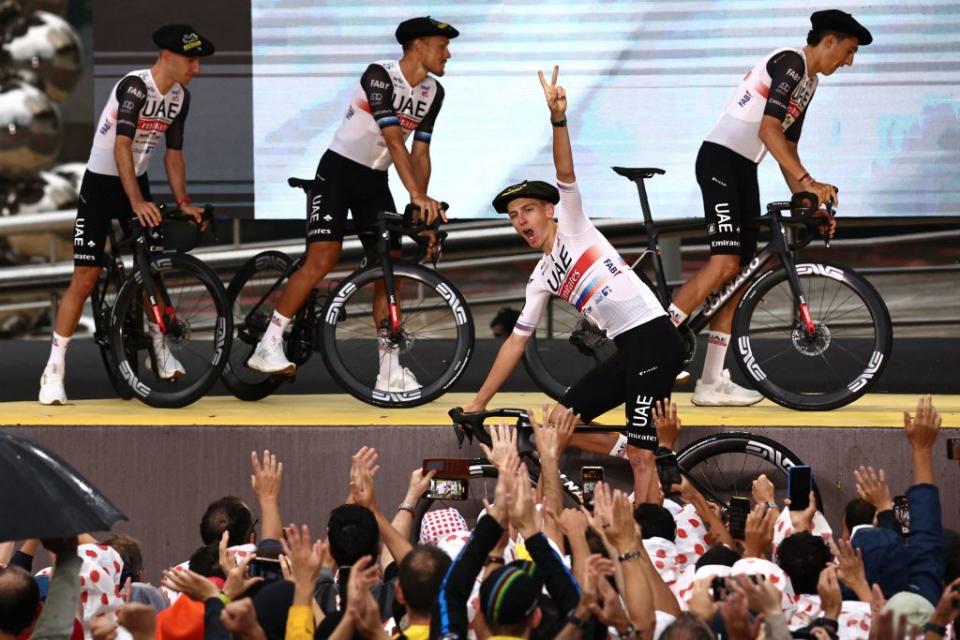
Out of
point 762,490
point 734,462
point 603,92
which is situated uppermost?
point 603,92

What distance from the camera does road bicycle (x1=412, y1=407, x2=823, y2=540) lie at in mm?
6863

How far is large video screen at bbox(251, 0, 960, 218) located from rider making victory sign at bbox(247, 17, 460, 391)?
1803 mm

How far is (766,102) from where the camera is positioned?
25.1ft

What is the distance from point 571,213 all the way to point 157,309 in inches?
84.4

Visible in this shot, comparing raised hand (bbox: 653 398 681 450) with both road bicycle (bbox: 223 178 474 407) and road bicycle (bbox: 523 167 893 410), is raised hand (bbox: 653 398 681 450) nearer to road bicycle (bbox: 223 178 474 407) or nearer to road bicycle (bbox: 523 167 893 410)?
road bicycle (bbox: 523 167 893 410)

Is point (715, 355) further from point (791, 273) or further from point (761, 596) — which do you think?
point (761, 596)

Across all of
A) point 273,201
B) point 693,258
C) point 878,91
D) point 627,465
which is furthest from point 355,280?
point 693,258

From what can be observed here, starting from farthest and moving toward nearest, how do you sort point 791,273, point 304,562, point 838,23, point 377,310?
1. point 377,310
2. point 838,23
3. point 791,273
4. point 304,562

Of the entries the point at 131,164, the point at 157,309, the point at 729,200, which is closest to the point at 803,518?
the point at 729,200

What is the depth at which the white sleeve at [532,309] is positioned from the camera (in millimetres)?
6828

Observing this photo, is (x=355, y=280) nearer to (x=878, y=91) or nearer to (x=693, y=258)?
(x=878, y=91)

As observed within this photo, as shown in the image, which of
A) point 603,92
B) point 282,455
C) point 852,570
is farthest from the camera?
point 603,92

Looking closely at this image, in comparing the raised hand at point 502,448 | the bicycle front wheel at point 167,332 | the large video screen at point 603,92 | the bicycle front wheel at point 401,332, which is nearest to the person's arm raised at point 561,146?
the bicycle front wheel at point 401,332

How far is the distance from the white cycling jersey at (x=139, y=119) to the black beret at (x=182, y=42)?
0.17 meters
